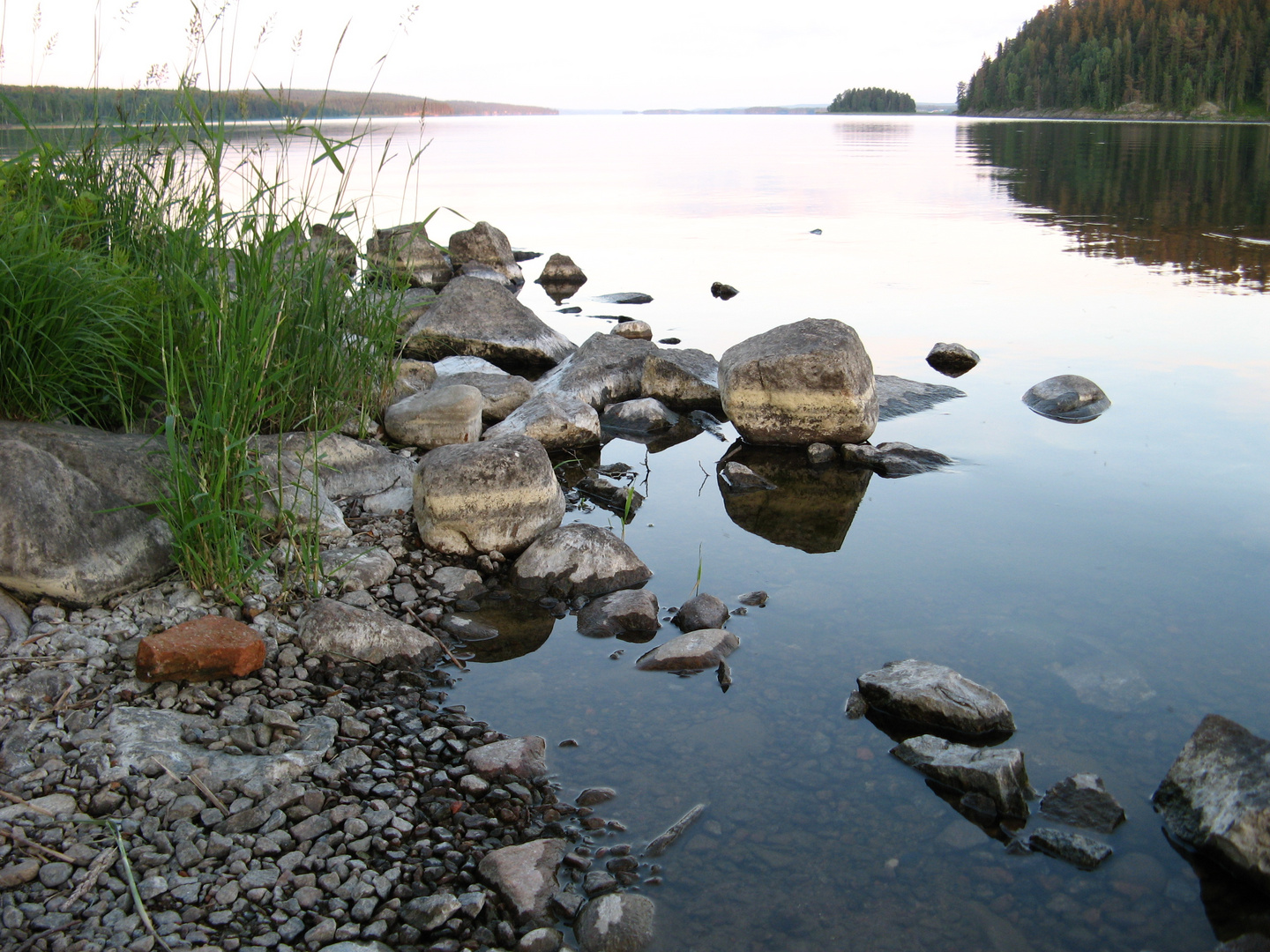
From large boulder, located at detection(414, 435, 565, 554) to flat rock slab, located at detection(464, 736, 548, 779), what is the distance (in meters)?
1.52

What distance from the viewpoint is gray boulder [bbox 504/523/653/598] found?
434 centimetres

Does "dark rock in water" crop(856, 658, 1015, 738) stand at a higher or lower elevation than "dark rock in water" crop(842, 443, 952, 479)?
lower

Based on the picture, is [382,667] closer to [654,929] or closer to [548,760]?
[548,760]

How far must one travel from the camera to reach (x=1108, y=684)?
360 centimetres

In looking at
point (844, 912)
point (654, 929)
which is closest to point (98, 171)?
point (654, 929)

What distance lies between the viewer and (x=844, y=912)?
254 cm

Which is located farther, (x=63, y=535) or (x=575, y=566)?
(x=575, y=566)

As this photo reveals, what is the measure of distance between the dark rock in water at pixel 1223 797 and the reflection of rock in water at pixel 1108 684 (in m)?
0.50

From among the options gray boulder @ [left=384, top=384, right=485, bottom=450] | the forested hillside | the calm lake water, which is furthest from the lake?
the forested hillside

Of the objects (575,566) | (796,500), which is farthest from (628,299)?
(575,566)

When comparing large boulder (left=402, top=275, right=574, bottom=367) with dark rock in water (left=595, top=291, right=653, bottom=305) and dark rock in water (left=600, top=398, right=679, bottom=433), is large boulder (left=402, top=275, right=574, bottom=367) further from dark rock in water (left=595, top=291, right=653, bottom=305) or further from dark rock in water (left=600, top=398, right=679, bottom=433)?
dark rock in water (left=595, top=291, right=653, bottom=305)

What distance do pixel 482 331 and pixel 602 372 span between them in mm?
1435

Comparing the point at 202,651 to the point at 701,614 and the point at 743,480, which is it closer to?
the point at 701,614

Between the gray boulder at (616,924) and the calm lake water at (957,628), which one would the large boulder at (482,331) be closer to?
the calm lake water at (957,628)
